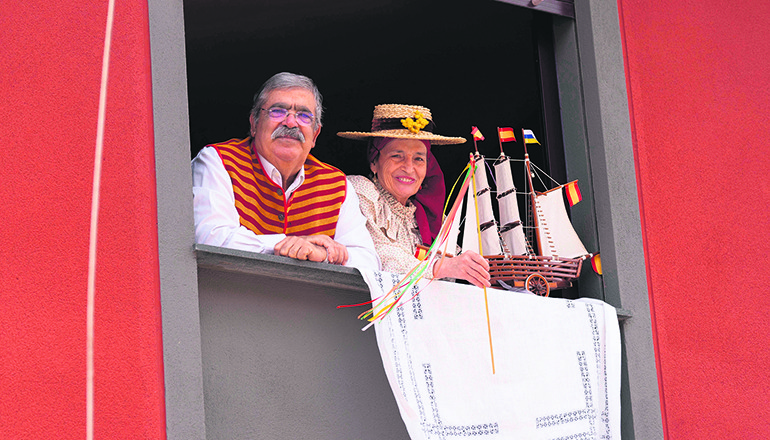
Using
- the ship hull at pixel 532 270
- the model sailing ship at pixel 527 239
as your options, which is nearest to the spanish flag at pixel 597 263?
the model sailing ship at pixel 527 239

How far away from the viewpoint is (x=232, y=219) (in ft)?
10.7

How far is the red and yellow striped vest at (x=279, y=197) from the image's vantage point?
11.4ft

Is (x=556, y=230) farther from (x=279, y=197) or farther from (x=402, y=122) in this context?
(x=279, y=197)

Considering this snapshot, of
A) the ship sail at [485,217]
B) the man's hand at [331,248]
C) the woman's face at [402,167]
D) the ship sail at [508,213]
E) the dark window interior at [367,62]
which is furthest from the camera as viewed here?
the dark window interior at [367,62]

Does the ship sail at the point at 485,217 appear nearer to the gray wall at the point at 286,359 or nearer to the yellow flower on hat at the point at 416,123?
the yellow flower on hat at the point at 416,123

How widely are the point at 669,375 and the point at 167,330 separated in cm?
237

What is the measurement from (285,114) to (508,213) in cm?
123

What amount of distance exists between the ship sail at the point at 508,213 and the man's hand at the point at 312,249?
109 cm

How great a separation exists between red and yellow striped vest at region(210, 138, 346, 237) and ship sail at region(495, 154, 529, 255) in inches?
34.0

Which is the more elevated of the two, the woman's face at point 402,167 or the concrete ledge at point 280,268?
the woman's face at point 402,167

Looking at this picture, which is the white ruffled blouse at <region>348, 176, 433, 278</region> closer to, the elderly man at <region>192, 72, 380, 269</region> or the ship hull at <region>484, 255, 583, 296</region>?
the elderly man at <region>192, 72, 380, 269</region>

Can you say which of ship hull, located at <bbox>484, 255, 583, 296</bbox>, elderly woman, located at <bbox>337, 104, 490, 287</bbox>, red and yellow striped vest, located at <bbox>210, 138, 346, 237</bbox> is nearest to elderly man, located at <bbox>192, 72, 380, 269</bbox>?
red and yellow striped vest, located at <bbox>210, 138, 346, 237</bbox>

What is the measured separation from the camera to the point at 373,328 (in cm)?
338

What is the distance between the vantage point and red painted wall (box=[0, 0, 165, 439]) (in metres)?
2.63
